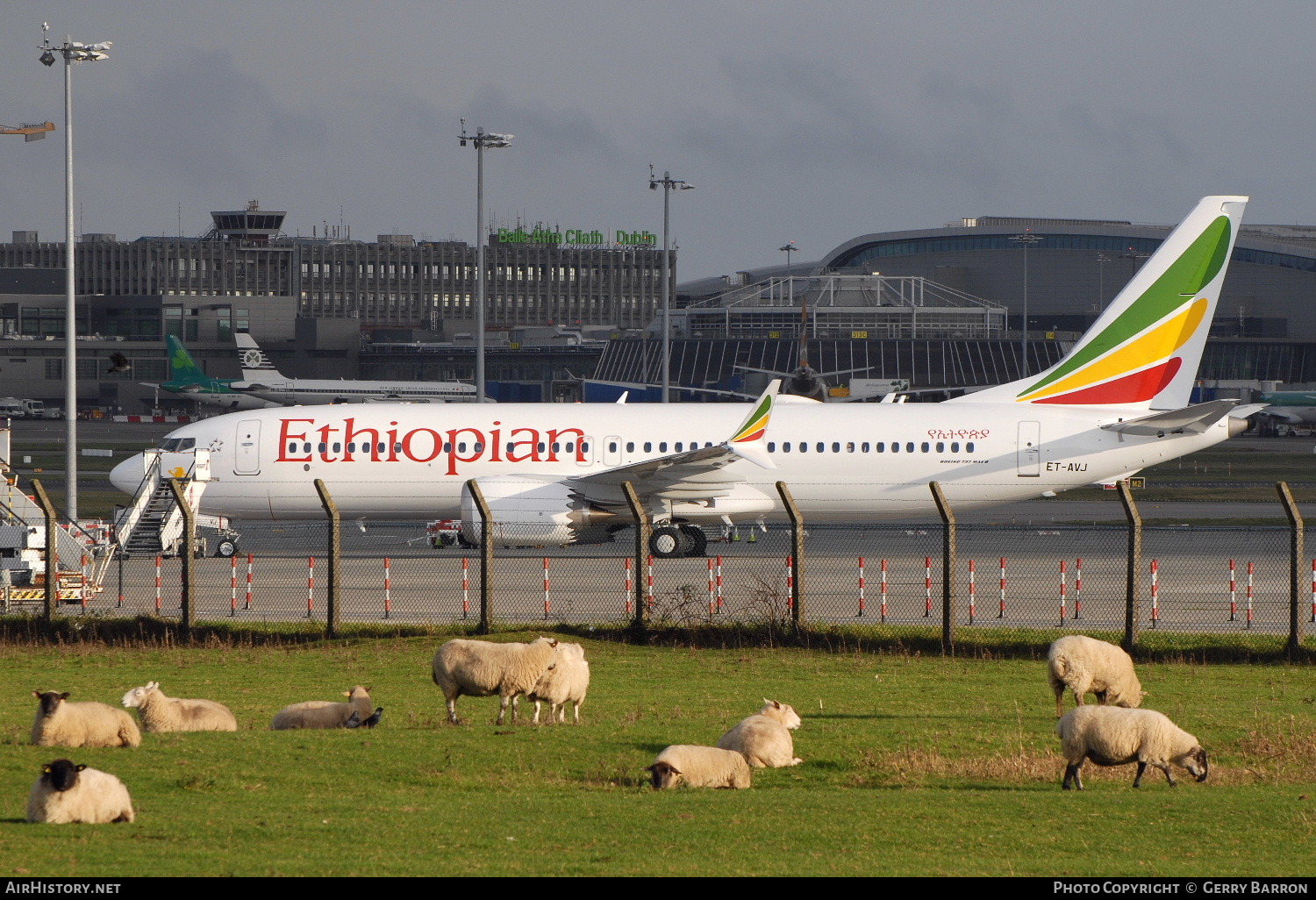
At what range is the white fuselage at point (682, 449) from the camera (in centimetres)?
3412

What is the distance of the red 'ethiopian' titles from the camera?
34656mm

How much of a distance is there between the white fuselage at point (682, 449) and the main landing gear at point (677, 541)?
0.87 metres

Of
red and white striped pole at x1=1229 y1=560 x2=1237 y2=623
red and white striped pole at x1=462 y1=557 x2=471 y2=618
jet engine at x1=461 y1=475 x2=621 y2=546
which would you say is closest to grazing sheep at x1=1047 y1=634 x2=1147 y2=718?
red and white striped pole at x1=1229 y1=560 x2=1237 y2=623

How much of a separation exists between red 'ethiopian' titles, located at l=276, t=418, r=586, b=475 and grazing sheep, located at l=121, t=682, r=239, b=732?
798 inches

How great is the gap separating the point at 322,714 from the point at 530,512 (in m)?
17.6

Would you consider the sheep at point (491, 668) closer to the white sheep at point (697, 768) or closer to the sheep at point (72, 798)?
the white sheep at point (697, 768)

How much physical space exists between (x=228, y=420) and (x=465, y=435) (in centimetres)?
593

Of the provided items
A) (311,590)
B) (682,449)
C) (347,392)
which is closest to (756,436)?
(682,449)

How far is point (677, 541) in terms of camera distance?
3347cm

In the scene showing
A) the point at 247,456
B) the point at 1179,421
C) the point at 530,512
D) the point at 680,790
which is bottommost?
the point at 680,790

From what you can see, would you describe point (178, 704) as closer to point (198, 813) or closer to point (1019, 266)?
point (198, 813)

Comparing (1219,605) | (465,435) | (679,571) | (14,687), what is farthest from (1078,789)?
(465,435)

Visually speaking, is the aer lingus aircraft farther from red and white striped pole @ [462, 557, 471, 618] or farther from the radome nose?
red and white striped pole @ [462, 557, 471, 618]

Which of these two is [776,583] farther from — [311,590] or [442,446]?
[442,446]
